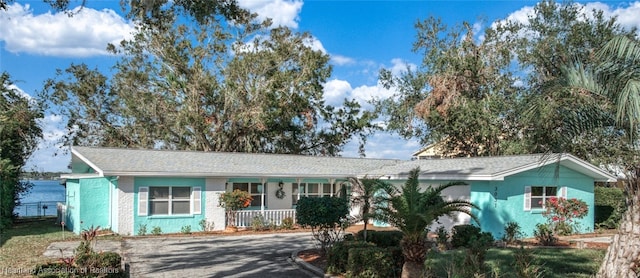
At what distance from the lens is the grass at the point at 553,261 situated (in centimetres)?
1123

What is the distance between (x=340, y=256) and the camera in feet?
37.4

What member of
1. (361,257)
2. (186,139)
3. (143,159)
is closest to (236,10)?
(361,257)

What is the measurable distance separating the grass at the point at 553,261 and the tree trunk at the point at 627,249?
2053 mm

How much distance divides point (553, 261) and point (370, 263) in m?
5.78

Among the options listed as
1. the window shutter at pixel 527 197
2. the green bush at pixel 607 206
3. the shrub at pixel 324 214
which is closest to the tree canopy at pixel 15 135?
the shrub at pixel 324 214

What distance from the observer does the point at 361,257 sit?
10461 millimetres

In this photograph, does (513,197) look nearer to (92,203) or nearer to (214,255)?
(214,255)

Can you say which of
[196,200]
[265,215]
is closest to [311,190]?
[265,215]

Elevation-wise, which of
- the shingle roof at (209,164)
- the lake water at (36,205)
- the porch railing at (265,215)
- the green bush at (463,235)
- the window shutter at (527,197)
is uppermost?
→ the shingle roof at (209,164)

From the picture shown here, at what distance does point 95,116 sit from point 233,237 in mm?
19063

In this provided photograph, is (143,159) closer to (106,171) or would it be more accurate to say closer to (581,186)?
(106,171)

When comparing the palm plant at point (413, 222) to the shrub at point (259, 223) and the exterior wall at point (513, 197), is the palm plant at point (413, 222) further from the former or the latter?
the shrub at point (259, 223)

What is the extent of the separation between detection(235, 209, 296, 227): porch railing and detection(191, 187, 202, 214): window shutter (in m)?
1.85

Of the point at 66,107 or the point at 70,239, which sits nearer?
Result: the point at 70,239
